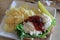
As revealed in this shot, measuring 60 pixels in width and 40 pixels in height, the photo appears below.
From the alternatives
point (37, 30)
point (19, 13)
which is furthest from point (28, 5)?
point (37, 30)

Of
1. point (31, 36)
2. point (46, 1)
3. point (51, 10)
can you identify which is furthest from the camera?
point (46, 1)

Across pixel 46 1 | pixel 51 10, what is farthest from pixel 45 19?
pixel 46 1

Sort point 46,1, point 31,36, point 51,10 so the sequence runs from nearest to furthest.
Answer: point 31,36 → point 51,10 → point 46,1

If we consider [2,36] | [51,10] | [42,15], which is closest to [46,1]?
[51,10]

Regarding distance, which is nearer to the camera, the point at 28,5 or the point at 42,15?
the point at 42,15

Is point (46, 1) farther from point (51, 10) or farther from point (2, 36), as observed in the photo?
point (2, 36)

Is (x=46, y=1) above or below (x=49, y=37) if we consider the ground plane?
above

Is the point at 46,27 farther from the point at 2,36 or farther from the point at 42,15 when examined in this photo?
the point at 2,36

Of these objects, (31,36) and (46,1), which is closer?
(31,36)
